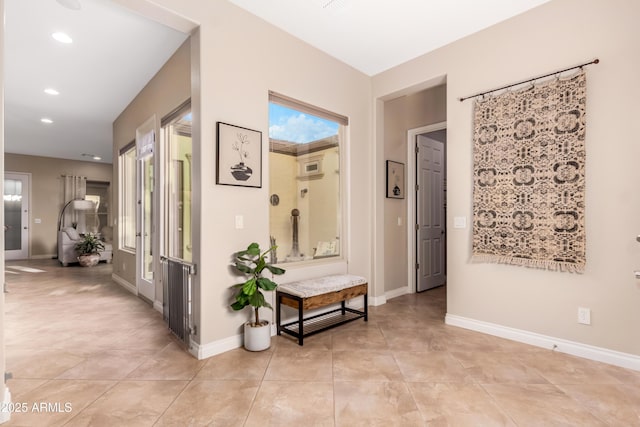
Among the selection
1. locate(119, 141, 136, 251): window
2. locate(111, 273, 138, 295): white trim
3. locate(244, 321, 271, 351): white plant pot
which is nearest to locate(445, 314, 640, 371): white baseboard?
locate(244, 321, 271, 351): white plant pot

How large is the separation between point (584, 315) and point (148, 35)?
4620 mm

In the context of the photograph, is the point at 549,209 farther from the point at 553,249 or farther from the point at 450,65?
the point at 450,65

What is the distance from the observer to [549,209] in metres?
2.72

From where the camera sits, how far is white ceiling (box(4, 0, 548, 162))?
280 centimetres

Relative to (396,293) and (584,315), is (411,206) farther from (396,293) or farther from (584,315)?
(584,315)

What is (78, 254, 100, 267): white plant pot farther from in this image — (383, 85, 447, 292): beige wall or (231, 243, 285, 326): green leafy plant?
(383, 85, 447, 292): beige wall

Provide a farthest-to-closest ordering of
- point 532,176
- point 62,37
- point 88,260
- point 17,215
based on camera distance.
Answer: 1. point 17,215
2. point 88,260
3. point 62,37
4. point 532,176

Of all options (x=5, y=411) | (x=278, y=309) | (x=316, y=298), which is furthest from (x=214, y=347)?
(x=5, y=411)

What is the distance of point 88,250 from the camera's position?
7523 millimetres

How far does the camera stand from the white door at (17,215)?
8281mm

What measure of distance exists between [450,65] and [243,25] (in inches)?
83.6

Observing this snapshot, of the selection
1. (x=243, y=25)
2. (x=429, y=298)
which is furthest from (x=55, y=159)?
(x=429, y=298)

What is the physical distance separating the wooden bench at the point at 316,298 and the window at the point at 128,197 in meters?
3.12

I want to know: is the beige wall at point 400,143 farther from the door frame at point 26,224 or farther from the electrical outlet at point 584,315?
the door frame at point 26,224
